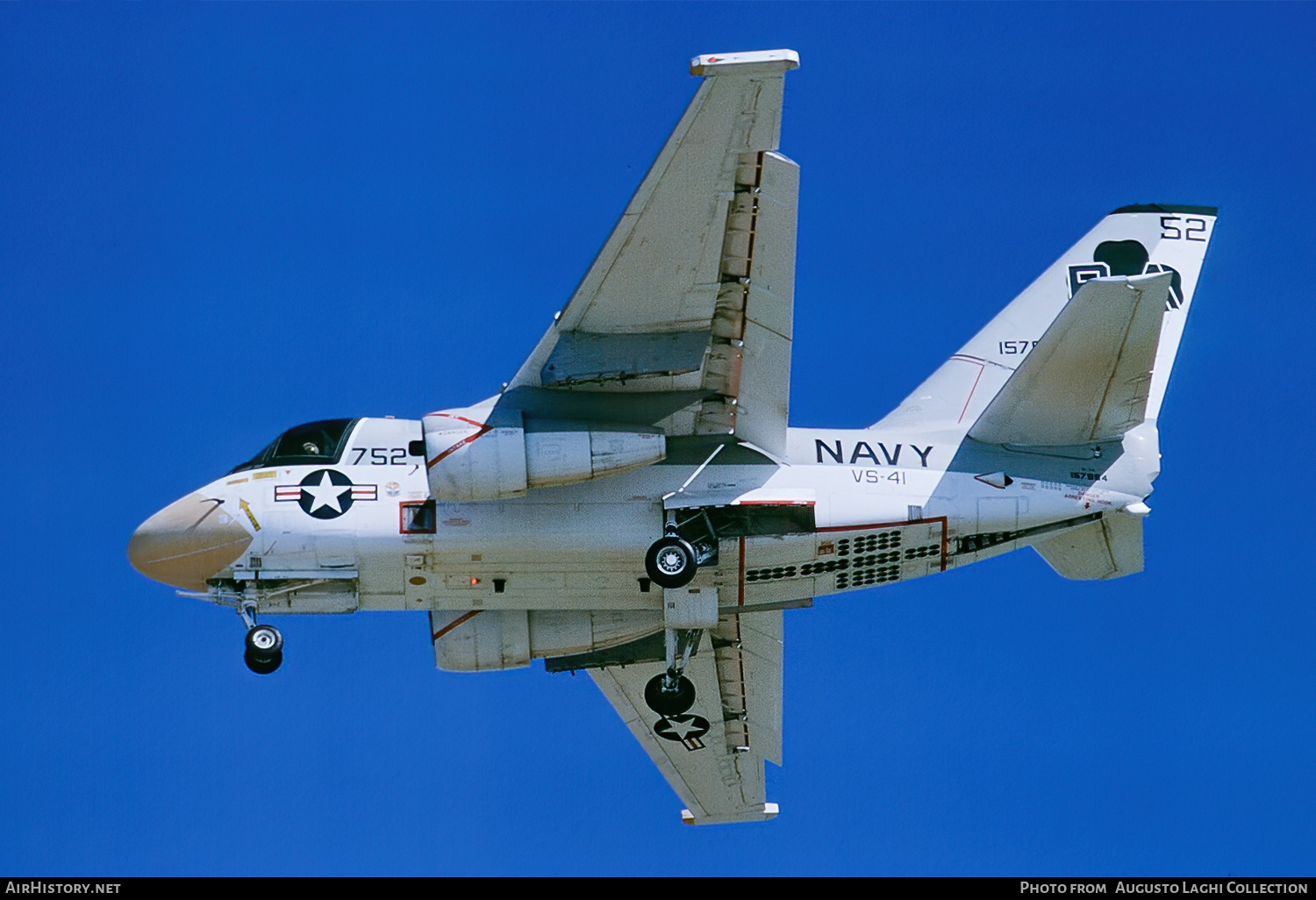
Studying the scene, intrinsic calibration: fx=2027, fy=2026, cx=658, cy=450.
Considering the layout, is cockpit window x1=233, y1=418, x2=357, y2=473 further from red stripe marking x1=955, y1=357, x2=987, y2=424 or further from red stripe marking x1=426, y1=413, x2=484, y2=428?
red stripe marking x1=955, y1=357, x2=987, y2=424

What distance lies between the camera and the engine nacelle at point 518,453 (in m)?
26.9

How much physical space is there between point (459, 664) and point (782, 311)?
7364 millimetres

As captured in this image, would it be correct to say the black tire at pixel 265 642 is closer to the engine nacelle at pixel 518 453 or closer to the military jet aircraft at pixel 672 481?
the military jet aircraft at pixel 672 481

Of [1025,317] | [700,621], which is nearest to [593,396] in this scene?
[700,621]

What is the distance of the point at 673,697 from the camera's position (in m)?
30.5

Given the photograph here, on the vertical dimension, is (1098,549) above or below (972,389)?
below

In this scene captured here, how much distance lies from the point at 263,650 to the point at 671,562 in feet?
19.6

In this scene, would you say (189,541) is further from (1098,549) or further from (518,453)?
(1098,549)

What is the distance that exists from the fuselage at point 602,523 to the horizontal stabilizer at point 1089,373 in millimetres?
372

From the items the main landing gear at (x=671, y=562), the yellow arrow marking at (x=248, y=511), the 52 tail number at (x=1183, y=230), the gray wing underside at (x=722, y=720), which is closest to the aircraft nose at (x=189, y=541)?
the yellow arrow marking at (x=248, y=511)

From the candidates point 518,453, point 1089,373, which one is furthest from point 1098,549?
point 518,453

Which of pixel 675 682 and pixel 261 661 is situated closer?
pixel 261 661

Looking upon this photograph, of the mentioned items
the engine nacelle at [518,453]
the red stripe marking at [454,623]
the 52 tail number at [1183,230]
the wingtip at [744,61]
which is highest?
the wingtip at [744,61]
